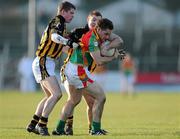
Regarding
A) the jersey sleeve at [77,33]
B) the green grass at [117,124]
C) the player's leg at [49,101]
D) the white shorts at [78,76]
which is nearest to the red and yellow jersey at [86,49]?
the white shorts at [78,76]

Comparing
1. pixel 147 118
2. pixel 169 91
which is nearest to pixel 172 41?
pixel 169 91

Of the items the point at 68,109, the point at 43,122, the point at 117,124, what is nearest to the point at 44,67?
the point at 68,109

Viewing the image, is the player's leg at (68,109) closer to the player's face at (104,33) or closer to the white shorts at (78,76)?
the white shorts at (78,76)

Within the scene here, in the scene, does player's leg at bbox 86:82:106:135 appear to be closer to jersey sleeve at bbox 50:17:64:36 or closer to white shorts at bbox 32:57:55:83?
white shorts at bbox 32:57:55:83

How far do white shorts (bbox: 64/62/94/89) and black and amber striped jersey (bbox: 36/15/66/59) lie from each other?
395 millimetres

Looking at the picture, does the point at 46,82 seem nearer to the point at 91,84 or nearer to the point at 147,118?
the point at 91,84

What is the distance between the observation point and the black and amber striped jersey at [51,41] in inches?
567

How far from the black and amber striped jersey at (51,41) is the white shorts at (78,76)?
395 mm

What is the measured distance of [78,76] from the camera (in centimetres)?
1458

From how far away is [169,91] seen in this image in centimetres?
4319

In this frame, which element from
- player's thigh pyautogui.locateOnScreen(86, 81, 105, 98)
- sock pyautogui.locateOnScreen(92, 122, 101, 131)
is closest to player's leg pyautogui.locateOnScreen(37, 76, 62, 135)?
player's thigh pyautogui.locateOnScreen(86, 81, 105, 98)

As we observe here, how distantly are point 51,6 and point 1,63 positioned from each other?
9421 millimetres

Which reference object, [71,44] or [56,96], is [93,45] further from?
[56,96]

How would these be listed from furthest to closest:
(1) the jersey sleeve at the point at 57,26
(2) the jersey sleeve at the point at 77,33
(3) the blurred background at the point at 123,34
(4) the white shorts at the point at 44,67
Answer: (3) the blurred background at the point at 123,34, (2) the jersey sleeve at the point at 77,33, (4) the white shorts at the point at 44,67, (1) the jersey sleeve at the point at 57,26
